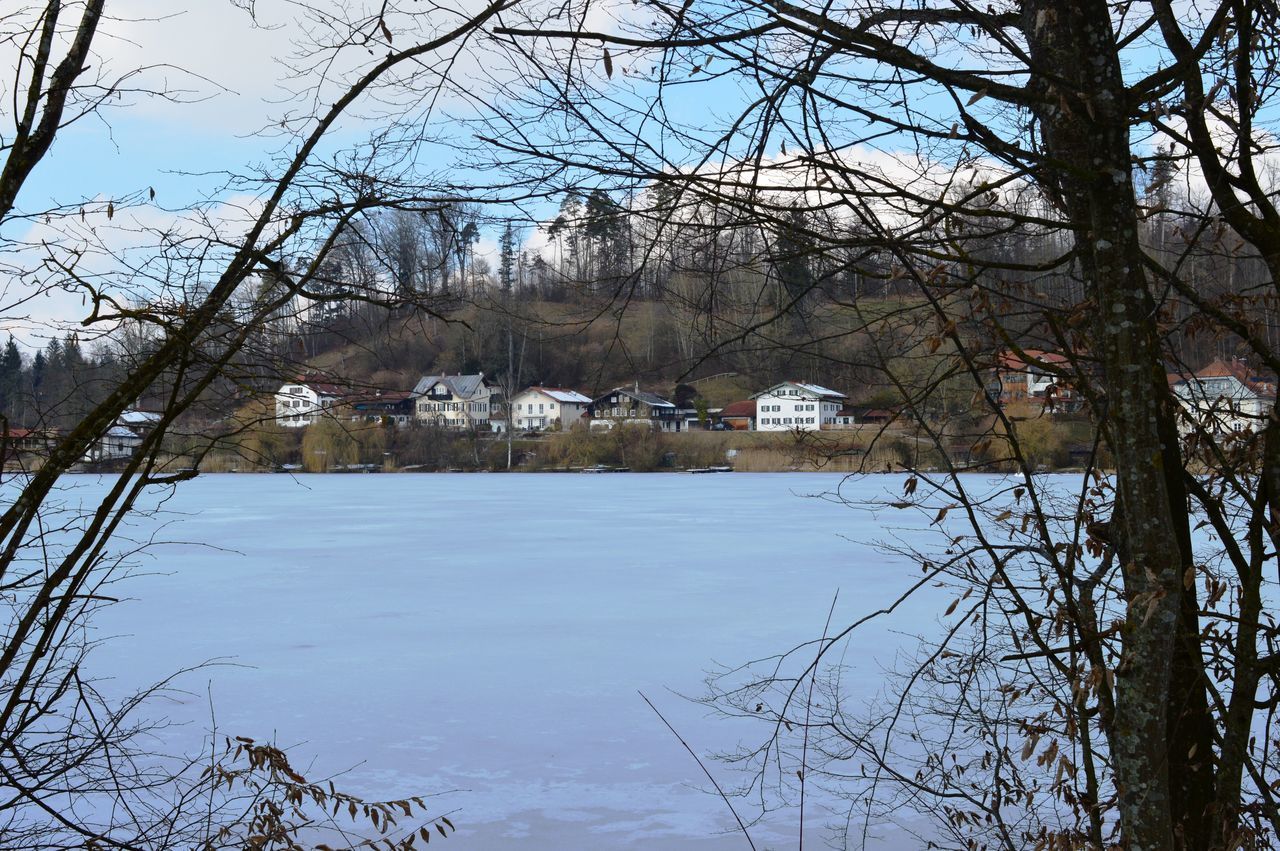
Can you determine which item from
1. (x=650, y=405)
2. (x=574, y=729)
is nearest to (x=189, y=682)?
(x=574, y=729)

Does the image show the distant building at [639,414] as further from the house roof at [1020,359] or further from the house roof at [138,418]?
the house roof at [138,418]

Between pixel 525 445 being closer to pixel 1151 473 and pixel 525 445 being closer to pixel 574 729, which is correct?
pixel 574 729

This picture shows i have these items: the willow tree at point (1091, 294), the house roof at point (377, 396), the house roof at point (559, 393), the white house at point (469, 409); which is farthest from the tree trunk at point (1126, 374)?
the house roof at point (559, 393)

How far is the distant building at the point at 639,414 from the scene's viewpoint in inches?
1561

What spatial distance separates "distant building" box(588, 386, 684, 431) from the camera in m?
39.7

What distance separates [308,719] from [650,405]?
1377 inches

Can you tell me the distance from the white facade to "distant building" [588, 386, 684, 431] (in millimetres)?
35511

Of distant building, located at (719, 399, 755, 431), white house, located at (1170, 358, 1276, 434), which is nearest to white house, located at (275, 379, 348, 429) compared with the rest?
white house, located at (1170, 358, 1276, 434)

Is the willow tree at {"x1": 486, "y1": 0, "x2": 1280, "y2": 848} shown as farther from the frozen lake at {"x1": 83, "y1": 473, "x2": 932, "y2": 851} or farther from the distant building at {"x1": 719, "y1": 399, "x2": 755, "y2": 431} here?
the distant building at {"x1": 719, "y1": 399, "x2": 755, "y2": 431}

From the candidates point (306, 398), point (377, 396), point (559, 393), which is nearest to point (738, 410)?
point (559, 393)

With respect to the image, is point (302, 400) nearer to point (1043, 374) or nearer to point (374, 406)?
point (374, 406)

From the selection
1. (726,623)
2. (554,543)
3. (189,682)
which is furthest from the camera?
(554,543)

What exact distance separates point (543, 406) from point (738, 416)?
10.7 m

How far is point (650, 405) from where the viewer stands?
135ft
